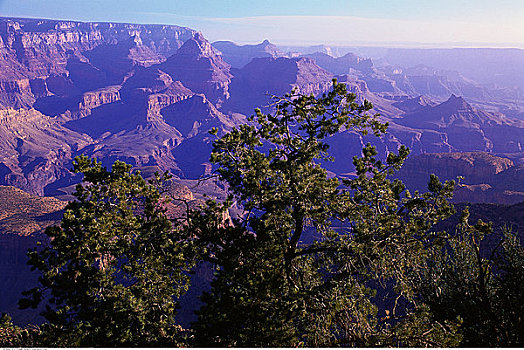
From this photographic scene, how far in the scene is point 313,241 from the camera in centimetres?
889

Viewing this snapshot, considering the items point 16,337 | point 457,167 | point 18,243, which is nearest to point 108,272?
point 16,337

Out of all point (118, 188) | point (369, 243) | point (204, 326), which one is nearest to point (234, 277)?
point (204, 326)

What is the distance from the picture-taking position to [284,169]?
8953 millimetres

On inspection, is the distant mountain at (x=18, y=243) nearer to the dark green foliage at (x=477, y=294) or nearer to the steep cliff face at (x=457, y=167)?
the dark green foliage at (x=477, y=294)

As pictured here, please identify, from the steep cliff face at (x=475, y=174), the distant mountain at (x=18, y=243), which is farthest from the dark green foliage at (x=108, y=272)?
the steep cliff face at (x=475, y=174)

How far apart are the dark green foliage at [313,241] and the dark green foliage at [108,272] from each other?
1.14 meters

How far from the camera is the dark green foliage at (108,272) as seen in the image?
848 cm

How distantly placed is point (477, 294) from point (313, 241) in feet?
23.9

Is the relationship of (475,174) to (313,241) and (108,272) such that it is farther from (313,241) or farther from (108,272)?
(108,272)

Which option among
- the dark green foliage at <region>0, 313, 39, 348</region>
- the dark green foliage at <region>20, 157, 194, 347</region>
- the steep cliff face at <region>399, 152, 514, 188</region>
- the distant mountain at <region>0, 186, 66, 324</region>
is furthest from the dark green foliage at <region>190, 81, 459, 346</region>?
the steep cliff face at <region>399, 152, 514, 188</region>

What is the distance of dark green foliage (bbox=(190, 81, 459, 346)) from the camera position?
837 centimetres

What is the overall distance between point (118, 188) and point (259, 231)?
13.8 feet

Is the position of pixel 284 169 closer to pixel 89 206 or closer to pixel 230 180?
pixel 230 180

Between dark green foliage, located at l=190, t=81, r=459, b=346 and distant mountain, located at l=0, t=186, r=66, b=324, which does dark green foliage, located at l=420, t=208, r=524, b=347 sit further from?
distant mountain, located at l=0, t=186, r=66, b=324
